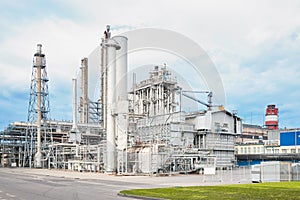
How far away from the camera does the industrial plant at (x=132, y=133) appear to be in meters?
57.0

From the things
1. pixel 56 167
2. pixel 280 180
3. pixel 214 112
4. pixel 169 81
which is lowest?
pixel 56 167

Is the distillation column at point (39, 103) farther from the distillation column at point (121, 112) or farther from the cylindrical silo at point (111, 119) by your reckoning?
the cylindrical silo at point (111, 119)

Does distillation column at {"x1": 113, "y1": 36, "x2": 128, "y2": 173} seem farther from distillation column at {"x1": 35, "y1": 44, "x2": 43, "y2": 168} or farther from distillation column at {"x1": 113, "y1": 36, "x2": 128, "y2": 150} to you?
distillation column at {"x1": 35, "y1": 44, "x2": 43, "y2": 168}

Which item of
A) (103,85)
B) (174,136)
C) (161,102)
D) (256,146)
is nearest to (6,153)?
(103,85)

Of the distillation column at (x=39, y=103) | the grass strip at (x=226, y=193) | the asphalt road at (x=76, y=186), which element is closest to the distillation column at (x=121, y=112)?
the asphalt road at (x=76, y=186)

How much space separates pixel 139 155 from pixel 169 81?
2301 cm

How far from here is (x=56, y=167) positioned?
82.0 meters

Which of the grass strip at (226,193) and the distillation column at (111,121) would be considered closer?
the grass strip at (226,193)

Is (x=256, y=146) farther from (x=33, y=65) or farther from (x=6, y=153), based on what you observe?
(x=6, y=153)

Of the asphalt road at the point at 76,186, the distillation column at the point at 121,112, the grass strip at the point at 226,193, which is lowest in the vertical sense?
the asphalt road at the point at 76,186

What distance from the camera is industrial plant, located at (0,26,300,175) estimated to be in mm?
57000

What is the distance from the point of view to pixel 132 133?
6481cm

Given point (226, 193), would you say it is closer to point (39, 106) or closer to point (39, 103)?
point (39, 106)

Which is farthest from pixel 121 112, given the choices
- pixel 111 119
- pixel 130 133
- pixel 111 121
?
pixel 130 133
